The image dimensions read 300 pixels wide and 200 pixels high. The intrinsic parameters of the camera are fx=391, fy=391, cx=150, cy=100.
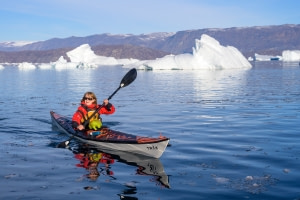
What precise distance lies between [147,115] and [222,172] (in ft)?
23.8

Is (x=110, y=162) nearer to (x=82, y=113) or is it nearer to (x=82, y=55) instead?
(x=82, y=113)

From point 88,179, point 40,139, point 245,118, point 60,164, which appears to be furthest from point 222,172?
point 245,118

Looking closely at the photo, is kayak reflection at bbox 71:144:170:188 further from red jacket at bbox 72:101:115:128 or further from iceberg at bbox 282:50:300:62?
iceberg at bbox 282:50:300:62

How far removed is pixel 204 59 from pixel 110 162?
43896mm

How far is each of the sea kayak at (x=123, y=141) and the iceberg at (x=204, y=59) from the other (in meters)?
40.3

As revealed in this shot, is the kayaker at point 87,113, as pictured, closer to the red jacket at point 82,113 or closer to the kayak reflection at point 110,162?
the red jacket at point 82,113

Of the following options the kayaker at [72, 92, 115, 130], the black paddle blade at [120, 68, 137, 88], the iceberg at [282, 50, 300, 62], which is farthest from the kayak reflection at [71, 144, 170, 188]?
the iceberg at [282, 50, 300, 62]

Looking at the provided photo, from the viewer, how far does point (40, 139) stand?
33.0 ft

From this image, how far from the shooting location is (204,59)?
5034 centimetres

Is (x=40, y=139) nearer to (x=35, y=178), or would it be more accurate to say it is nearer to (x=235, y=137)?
(x=35, y=178)

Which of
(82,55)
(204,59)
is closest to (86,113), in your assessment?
(204,59)

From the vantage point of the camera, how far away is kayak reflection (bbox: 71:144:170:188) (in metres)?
6.70

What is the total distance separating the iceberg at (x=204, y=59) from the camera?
4895 centimetres

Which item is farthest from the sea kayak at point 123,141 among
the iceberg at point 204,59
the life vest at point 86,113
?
the iceberg at point 204,59
